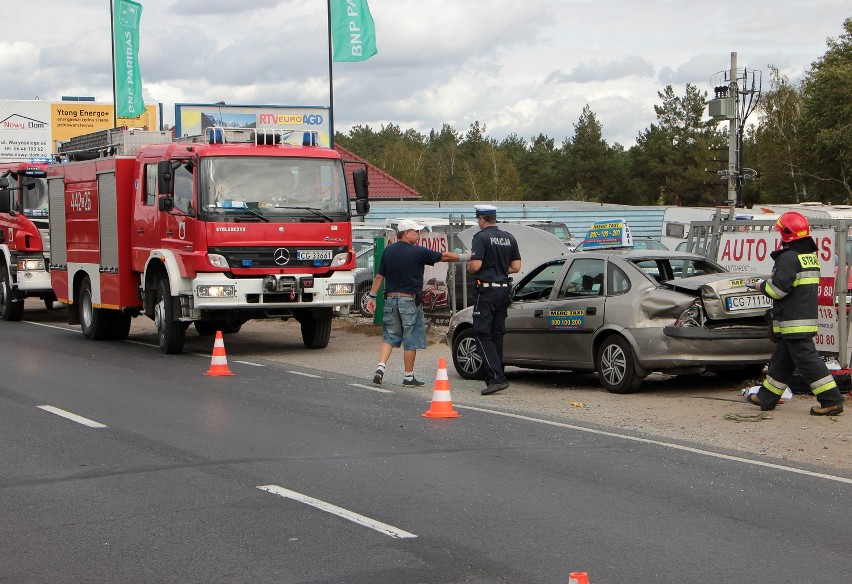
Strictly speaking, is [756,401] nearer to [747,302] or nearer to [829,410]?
[829,410]

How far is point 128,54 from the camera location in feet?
117

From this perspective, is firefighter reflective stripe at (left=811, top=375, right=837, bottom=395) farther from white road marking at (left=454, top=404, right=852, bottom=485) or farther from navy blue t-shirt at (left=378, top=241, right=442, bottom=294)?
navy blue t-shirt at (left=378, top=241, right=442, bottom=294)

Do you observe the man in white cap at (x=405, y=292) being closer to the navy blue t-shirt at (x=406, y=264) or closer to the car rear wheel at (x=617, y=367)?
the navy blue t-shirt at (x=406, y=264)

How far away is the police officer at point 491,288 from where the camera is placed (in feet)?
42.3

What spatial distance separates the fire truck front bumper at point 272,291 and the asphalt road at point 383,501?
4355 mm

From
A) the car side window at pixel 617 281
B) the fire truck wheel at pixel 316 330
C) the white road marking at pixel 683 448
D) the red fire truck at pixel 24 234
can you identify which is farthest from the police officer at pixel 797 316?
the red fire truck at pixel 24 234

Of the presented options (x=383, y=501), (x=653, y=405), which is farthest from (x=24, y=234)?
(x=383, y=501)

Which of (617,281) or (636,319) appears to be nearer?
(636,319)

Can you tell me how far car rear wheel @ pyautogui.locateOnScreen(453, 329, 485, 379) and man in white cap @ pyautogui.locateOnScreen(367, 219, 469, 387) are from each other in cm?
→ 77

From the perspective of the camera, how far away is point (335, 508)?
731 centimetres

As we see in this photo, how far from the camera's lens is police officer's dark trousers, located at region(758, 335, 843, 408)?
35.5ft

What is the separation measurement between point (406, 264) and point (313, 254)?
12.0ft

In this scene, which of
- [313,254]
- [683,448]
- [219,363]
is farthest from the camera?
[313,254]

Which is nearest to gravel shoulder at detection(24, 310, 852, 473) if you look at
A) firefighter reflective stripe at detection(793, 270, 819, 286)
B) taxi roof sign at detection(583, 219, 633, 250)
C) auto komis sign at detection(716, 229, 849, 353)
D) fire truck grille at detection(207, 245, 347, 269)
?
auto komis sign at detection(716, 229, 849, 353)
